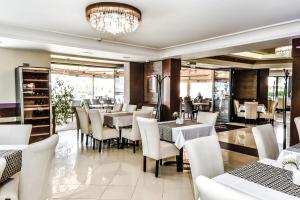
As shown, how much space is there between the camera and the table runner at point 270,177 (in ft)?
4.83

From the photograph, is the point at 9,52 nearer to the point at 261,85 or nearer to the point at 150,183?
the point at 150,183

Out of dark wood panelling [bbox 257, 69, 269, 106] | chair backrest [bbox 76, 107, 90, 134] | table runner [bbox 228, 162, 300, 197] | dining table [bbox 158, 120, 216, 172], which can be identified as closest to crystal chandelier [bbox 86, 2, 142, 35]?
dining table [bbox 158, 120, 216, 172]

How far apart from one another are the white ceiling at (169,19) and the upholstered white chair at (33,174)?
2.16m

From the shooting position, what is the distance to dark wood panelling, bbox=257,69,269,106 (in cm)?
970

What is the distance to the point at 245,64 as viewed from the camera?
898cm

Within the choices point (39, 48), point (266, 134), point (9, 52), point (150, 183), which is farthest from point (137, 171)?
point (9, 52)

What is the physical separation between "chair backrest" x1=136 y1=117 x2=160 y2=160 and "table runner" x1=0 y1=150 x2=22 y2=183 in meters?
1.83

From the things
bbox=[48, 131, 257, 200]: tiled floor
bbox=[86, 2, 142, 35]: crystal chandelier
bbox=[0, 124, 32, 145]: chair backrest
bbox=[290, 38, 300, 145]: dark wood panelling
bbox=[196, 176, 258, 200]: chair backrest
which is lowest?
bbox=[48, 131, 257, 200]: tiled floor

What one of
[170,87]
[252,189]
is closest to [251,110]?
[170,87]

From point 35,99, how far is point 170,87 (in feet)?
12.4

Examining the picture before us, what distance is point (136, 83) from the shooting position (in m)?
8.09

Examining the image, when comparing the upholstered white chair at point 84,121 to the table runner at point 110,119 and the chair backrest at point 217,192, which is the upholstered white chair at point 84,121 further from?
the chair backrest at point 217,192

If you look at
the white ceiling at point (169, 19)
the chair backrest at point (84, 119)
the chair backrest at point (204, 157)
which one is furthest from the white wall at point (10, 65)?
the chair backrest at point (204, 157)

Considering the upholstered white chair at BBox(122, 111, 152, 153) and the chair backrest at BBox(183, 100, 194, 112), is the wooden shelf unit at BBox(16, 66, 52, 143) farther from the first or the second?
the chair backrest at BBox(183, 100, 194, 112)
